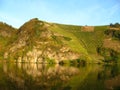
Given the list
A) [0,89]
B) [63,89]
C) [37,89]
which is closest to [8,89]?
[0,89]

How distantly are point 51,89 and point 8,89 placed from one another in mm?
8404

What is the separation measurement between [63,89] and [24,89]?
7.85 meters

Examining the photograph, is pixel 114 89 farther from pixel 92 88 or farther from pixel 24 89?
pixel 24 89

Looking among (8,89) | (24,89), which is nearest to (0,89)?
(8,89)

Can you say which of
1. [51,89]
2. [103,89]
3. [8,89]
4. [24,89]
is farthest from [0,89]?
[103,89]

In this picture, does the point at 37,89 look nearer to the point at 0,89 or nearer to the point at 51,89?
the point at 51,89

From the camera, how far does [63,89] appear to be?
5306 cm

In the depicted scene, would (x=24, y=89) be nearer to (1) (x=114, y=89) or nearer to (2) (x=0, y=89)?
(2) (x=0, y=89)

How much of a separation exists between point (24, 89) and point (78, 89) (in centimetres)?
1064

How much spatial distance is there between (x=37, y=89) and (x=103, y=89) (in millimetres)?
13059

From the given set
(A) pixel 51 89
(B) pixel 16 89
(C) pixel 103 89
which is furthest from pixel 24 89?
(C) pixel 103 89

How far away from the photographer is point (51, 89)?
2064 inches

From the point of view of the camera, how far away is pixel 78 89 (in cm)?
5238

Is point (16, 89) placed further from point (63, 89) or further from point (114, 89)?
point (114, 89)
